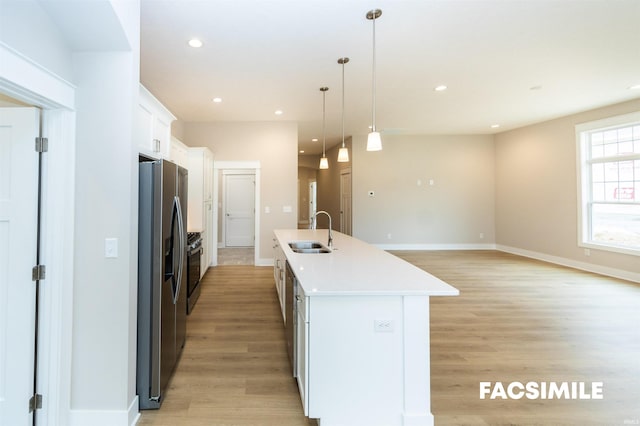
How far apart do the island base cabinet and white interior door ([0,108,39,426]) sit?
154 cm

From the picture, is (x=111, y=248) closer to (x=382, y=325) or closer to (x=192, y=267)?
(x=382, y=325)

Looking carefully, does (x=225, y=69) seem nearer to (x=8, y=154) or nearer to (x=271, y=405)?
(x=8, y=154)

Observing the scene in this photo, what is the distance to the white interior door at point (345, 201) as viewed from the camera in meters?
8.14

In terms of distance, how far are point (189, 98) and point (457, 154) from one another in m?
6.53

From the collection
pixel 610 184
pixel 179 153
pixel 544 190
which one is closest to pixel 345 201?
pixel 544 190

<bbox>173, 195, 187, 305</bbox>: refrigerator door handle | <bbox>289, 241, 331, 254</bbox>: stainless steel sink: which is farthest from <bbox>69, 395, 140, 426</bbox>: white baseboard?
<bbox>289, 241, 331, 254</bbox>: stainless steel sink

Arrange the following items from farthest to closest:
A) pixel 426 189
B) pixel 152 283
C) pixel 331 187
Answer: pixel 331 187 < pixel 426 189 < pixel 152 283

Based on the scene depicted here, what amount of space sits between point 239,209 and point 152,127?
5365 mm

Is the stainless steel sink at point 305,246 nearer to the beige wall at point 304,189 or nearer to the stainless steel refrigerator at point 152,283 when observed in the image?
the stainless steel refrigerator at point 152,283

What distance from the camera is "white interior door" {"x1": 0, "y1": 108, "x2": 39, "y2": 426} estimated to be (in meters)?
1.61

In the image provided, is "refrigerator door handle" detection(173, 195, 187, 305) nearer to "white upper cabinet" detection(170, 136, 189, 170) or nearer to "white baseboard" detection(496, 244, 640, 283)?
"white upper cabinet" detection(170, 136, 189, 170)

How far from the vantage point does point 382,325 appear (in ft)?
5.45

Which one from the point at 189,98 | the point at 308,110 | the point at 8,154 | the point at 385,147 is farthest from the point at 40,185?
the point at 385,147

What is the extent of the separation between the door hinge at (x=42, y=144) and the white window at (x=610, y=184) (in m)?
7.31
